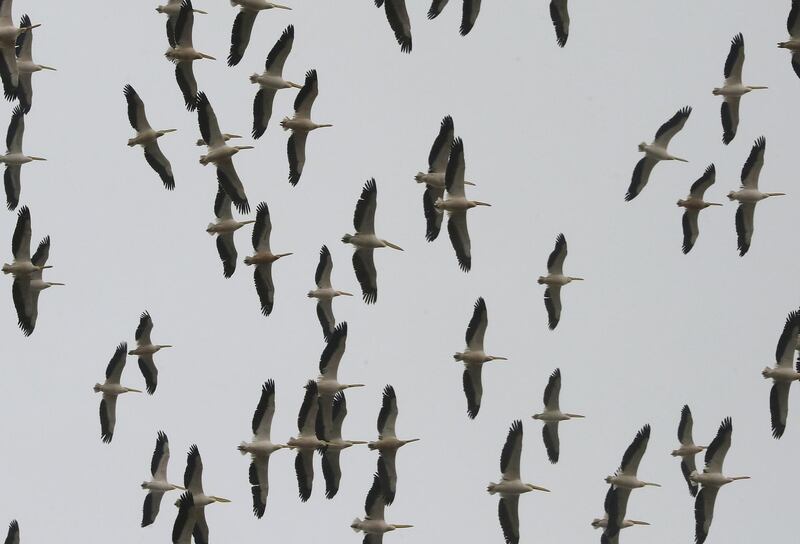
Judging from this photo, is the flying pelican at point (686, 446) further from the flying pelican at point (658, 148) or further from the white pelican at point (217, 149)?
the white pelican at point (217, 149)

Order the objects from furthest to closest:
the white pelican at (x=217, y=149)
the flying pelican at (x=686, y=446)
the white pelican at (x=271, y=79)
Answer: the flying pelican at (x=686, y=446) < the white pelican at (x=271, y=79) < the white pelican at (x=217, y=149)

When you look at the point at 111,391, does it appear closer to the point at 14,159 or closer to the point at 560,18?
the point at 14,159

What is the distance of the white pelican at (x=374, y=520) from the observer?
128 feet

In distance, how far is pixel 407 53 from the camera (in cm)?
3559

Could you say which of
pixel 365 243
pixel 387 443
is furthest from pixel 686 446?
Answer: pixel 365 243

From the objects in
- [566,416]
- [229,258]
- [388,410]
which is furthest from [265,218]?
[566,416]

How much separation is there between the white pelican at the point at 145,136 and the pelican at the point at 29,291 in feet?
7.25

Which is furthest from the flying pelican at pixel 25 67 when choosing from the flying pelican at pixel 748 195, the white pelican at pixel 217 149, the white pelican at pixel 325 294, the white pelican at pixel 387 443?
the flying pelican at pixel 748 195

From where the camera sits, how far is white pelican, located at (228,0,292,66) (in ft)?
121

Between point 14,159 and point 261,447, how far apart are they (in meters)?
6.59

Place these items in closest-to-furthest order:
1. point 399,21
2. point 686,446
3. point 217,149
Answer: point 399,21, point 217,149, point 686,446

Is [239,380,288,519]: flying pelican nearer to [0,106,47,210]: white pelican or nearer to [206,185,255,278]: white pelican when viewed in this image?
[206,185,255,278]: white pelican

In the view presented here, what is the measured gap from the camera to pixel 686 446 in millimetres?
40688

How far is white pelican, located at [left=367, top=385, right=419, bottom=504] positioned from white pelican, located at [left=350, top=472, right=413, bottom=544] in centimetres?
12
